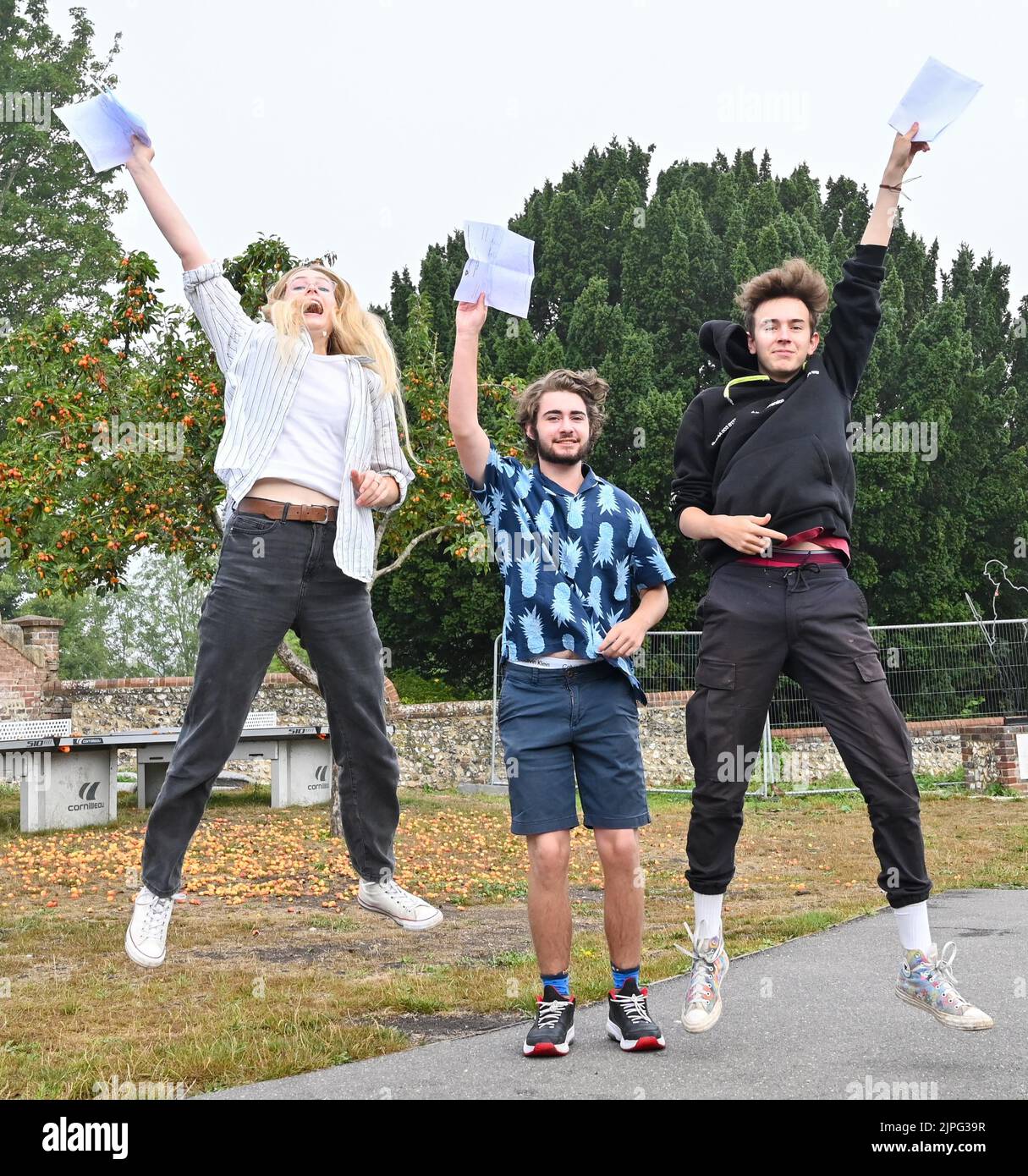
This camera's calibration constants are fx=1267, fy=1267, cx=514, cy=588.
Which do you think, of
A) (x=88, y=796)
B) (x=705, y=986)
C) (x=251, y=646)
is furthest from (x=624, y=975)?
(x=88, y=796)

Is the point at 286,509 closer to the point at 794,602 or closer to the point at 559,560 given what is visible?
the point at 559,560

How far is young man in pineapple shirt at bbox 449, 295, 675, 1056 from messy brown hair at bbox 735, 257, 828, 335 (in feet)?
2.36

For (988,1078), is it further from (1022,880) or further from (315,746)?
(315,746)

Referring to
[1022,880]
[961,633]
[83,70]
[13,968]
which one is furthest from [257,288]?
[83,70]

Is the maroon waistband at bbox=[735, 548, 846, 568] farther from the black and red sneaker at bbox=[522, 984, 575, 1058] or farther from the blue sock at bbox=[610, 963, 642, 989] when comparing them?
the black and red sneaker at bbox=[522, 984, 575, 1058]

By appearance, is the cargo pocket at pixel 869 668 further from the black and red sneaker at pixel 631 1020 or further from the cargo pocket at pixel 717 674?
the black and red sneaker at pixel 631 1020

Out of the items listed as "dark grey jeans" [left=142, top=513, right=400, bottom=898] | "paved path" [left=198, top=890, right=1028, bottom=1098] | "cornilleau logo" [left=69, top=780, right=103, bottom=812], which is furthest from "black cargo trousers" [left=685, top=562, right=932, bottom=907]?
"cornilleau logo" [left=69, top=780, right=103, bottom=812]

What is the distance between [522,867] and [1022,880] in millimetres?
4361

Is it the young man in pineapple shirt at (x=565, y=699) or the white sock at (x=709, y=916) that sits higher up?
the young man in pineapple shirt at (x=565, y=699)

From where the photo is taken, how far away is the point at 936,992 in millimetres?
4035

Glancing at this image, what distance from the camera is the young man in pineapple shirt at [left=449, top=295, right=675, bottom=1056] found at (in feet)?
14.0

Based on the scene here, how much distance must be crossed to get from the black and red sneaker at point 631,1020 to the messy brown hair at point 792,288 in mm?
2363

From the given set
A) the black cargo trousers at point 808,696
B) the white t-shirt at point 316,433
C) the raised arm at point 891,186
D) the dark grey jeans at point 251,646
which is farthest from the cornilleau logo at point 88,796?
the raised arm at point 891,186

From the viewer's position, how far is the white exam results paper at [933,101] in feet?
13.1
